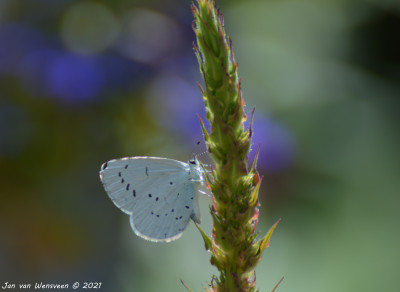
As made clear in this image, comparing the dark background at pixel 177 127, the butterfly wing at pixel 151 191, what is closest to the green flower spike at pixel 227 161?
the butterfly wing at pixel 151 191

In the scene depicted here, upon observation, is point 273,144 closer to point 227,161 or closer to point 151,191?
point 151,191

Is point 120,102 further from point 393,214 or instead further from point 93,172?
point 393,214

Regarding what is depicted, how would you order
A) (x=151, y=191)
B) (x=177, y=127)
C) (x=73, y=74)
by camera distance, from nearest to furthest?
1. (x=151, y=191)
2. (x=177, y=127)
3. (x=73, y=74)

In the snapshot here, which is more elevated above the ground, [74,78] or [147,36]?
[147,36]

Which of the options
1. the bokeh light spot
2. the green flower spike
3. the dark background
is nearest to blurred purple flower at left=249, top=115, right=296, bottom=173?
the dark background

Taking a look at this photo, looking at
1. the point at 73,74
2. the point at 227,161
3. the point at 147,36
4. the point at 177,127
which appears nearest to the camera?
the point at 227,161

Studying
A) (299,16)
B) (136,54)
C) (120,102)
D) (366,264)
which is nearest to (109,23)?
(136,54)

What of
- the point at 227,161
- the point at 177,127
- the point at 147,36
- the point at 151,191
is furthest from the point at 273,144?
the point at 227,161

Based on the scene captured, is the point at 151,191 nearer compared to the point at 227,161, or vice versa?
the point at 227,161
